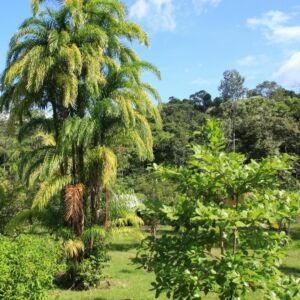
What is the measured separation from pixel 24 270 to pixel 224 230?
377 centimetres

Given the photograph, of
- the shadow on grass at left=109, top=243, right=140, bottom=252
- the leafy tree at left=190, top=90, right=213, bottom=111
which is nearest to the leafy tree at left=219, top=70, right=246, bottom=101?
the leafy tree at left=190, top=90, right=213, bottom=111

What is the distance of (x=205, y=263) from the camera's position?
377 centimetres

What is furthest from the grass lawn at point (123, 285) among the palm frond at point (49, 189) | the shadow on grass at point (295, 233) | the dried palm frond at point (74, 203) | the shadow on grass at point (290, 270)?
the shadow on grass at point (295, 233)

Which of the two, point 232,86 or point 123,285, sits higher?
point 232,86

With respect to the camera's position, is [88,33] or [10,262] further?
[88,33]

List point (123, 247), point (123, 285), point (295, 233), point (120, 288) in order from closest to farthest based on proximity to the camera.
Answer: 1. point (120, 288)
2. point (123, 285)
3. point (123, 247)
4. point (295, 233)

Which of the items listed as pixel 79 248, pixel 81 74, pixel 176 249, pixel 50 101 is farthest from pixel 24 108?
pixel 176 249

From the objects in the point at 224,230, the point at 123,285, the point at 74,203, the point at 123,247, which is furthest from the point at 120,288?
the point at 123,247

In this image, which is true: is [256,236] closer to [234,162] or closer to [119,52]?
[234,162]

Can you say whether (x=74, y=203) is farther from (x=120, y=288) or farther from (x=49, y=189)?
(x=120, y=288)

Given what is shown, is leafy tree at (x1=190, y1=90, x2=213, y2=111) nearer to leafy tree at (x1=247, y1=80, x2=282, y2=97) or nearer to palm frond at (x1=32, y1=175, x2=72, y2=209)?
leafy tree at (x1=247, y1=80, x2=282, y2=97)

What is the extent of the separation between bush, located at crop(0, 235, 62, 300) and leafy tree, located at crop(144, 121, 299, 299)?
2.85m

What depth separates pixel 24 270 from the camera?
654cm

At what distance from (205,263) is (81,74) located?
838 cm
